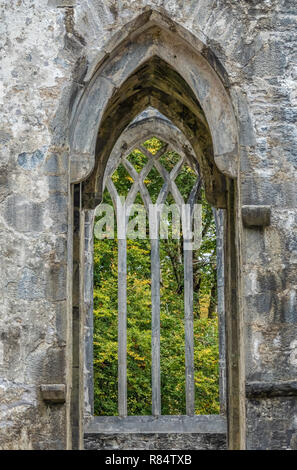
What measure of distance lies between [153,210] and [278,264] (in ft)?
22.1

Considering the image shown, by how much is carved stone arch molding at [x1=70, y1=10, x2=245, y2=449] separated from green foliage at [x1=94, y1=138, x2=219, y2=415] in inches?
273

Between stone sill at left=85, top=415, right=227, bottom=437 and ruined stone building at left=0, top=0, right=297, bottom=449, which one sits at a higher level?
ruined stone building at left=0, top=0, right=297, bottom=449

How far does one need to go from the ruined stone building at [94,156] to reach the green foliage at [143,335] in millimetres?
8396

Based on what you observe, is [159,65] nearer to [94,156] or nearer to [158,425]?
[94,156]

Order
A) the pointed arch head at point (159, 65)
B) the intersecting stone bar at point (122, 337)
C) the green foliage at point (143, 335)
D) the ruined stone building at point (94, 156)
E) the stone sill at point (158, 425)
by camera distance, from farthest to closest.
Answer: the green foliage at point (143, 335) < the intersecting stone bar at point (122, 337) < the stone sill at point (158, 425) < the pointed arch head at point (159, 65) < the ruined stone building at point (94, 156)

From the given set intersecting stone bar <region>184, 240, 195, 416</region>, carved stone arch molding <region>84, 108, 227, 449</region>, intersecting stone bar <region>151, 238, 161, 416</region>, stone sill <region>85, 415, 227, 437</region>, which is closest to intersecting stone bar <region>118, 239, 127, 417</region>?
carved stone arch molding <region>84, 108, 227, 449</region>

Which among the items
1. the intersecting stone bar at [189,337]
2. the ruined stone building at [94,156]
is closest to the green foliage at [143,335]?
the intersecting stone bar at [189,337]

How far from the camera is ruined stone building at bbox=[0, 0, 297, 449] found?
5.48 m

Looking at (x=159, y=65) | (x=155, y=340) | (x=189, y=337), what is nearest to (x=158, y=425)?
(x=155, y=340)

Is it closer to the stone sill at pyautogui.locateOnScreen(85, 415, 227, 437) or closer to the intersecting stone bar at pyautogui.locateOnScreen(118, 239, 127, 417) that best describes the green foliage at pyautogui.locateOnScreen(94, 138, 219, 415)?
the intersecting stone bar at pyautogui.locateOnScreen(118, 239, 127, 417)

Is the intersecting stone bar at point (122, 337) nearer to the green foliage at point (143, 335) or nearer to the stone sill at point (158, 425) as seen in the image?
the stone sill at point (158, 425)

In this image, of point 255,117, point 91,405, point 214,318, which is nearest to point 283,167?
point 255,117

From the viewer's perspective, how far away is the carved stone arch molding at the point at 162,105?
5.88m

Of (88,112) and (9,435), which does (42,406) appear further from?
(88,112)
